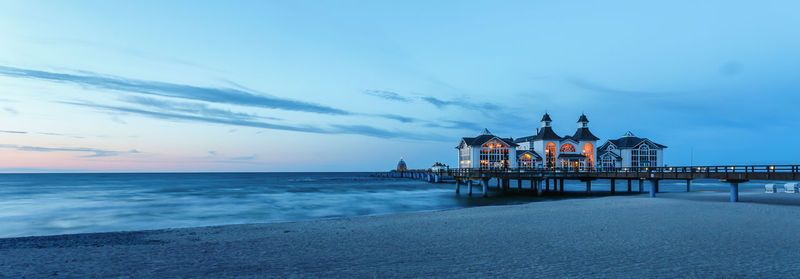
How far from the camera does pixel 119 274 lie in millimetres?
9836

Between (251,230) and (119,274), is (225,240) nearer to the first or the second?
(251,230)

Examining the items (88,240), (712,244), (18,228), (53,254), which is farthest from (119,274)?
(18,228)

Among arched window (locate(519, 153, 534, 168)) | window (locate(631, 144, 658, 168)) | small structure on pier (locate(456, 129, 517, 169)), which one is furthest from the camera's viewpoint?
window (locate(631, 144, 658, 168))

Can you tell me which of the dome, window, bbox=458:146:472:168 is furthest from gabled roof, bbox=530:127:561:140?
the dome

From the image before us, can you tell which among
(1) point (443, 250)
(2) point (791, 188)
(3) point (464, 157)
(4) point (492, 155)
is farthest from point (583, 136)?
(1) point (443, 250)

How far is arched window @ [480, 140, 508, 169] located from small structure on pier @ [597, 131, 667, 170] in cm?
1412

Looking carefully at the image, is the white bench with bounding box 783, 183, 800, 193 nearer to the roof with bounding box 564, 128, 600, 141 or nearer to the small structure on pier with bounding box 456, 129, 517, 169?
the roof with bounding box 564, 128, 600, 141

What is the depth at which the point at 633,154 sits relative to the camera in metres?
59.5

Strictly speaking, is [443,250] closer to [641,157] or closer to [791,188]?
[791,188]

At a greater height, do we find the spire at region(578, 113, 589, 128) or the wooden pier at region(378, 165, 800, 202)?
the spire at region(578, 113, 589, 128)

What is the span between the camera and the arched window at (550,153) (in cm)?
5900

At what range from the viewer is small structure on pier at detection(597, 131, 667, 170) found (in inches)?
2336

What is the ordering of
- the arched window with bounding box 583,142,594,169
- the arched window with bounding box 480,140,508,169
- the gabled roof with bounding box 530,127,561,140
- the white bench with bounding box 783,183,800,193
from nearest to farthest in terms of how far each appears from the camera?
1. the white bench with bounding box 783,183,800,193
2. the arched window with bounding box 480,140,508,169
3. the gabled roof with bounding box 530,127,561,140
4. the arched window with bounding box 583,142,594,169

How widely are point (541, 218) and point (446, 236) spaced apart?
642 centimetres
